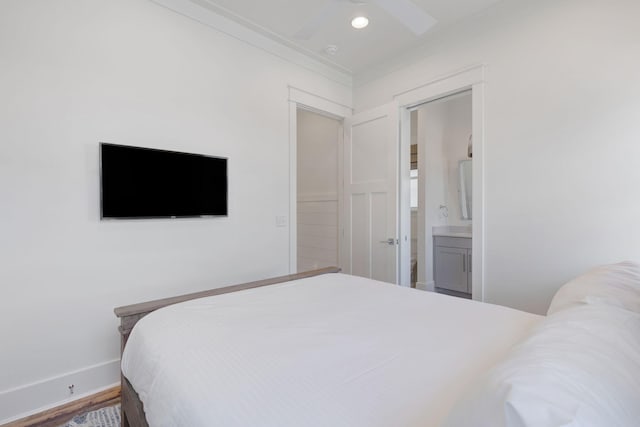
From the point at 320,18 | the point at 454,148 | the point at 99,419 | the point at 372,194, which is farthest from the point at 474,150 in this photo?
the point at 99,419

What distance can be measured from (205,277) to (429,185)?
3114 mm

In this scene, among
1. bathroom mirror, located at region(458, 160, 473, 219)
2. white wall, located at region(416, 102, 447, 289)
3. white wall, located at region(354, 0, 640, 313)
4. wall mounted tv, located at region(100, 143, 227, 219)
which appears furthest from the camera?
bathroom mirror, located at region(458, 160, 473, 219)

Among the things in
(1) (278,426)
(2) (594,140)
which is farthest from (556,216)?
(1) (278,426)

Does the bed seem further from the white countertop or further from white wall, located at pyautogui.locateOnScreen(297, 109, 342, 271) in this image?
the white countertop

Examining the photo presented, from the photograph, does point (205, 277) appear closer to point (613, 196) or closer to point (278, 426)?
point (278, 426)

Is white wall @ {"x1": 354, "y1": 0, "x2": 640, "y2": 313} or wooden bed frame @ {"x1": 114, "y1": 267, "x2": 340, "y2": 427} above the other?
white wall @ {"x1": 354, "y1": 0, "x2": 640, "y2": 313}

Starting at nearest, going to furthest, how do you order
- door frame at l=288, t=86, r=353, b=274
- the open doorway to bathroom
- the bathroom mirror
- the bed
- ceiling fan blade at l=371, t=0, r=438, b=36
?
the bed → ceiling fan blade at l=371, t=0, r=438, b=36 → door frame at l=288, t=86, r=353, b=274 → the open doorway to bathroom → the bathroom mirror

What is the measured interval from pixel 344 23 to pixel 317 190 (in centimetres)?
214

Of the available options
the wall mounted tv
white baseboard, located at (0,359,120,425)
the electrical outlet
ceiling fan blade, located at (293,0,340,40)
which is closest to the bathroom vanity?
the electrical outlet

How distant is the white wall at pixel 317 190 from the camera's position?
404cm

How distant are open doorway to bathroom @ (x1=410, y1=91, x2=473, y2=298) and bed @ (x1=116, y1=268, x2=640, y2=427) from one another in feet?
8.65

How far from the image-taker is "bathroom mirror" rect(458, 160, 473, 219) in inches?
170

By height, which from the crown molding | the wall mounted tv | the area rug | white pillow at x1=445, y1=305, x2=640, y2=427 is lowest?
the area rug

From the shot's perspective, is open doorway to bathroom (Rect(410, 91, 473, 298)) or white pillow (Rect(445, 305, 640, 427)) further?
open doorway to bathroom (Rect(410, 91, 473, 298))
